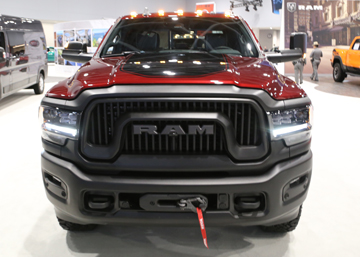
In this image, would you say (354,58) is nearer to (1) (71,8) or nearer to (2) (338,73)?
(2) (338,73)

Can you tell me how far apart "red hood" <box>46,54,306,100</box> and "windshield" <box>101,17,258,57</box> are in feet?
2.70

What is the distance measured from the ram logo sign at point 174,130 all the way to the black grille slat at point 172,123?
0.03 meters

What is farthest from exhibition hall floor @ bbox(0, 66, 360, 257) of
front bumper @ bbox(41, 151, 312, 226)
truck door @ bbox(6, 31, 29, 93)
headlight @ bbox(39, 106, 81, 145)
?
truck door @ bbox(6, 31, 29, 93)

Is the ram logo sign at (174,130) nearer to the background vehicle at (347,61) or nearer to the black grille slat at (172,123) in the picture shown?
the black grille slat at (172,123)

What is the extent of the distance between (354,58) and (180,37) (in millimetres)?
10295

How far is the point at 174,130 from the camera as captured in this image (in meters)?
1.80

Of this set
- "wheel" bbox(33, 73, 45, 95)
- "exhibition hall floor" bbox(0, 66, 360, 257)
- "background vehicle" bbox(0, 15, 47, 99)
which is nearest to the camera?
"exhibition hall floor" bbox(0, 66, 360, 257)

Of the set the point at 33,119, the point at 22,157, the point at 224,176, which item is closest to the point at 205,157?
the point at 224,176

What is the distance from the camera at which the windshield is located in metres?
3.14

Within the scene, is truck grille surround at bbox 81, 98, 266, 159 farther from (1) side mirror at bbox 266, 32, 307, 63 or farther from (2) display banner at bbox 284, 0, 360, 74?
(2) display banner at bbox 284, 0, 360, 74

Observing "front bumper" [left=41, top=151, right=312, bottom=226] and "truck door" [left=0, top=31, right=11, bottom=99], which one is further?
"truck door" [left=0, top=31, right=11, bottom=99]

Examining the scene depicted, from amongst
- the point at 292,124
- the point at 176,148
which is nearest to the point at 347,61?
the point at 292,124

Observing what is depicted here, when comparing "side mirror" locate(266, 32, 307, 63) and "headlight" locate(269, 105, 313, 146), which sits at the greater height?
"side mirror" locate(266, 32, 307, 63)

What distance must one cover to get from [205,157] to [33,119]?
5.96m
